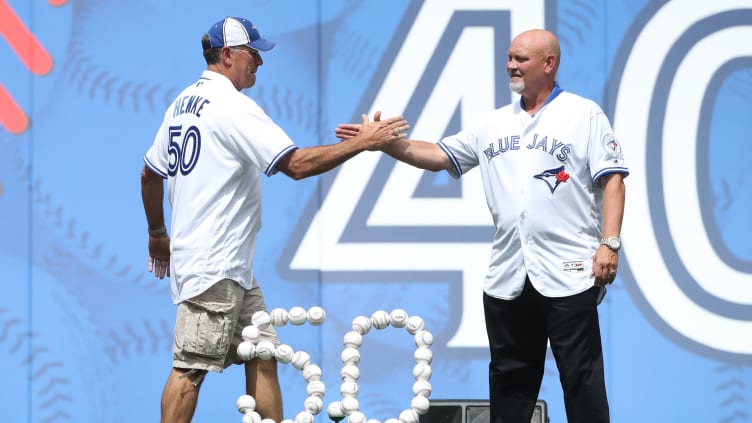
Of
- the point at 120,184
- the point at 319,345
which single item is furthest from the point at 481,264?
the point at 120,184

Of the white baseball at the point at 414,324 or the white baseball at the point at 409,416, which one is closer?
the white baseball at the point at 409,416

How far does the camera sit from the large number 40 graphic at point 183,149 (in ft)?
12.7

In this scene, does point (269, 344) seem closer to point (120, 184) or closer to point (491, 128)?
point (491, 128)

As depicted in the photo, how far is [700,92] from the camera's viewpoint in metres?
5.35

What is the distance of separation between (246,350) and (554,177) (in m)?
1.14

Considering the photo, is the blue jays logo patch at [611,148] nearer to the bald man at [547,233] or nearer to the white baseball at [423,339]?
the bald man at [547,233]

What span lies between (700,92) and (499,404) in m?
2.06

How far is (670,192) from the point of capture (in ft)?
17.5

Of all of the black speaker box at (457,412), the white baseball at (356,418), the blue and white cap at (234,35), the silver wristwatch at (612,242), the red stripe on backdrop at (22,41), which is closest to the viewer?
the white baseball at (356,418)

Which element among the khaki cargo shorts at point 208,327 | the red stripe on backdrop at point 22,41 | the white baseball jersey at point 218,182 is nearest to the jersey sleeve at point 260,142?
the white baseball jersey at point 218,182

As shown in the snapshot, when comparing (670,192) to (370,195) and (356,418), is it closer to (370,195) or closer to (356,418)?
(370,195)

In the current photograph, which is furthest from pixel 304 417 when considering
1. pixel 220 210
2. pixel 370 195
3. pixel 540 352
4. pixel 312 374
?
pixel 370 195

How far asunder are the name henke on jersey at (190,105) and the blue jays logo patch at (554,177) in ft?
3.70

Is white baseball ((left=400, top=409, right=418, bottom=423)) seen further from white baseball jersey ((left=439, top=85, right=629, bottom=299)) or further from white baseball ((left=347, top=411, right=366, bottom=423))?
white baseball jersey ((left=439, top=85, right=629, bottom=299))
